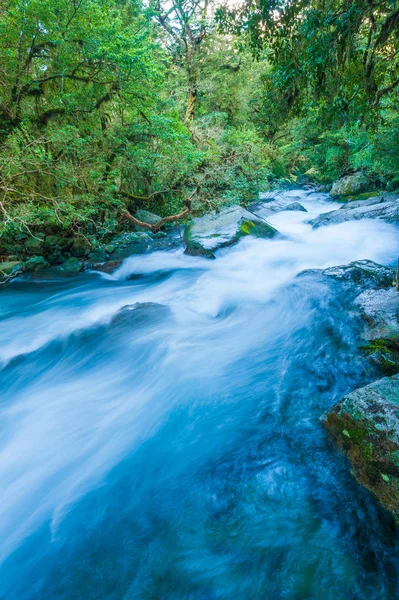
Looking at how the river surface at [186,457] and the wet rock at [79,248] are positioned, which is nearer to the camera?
the river surface at [186,457]

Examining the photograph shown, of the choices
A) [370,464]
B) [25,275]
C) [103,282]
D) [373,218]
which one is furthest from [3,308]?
[373,218]

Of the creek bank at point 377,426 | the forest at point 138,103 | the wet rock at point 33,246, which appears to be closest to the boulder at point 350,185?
the forest at point 138,103

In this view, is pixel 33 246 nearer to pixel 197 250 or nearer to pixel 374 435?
pixel 197 250

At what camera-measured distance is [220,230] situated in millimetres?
8859

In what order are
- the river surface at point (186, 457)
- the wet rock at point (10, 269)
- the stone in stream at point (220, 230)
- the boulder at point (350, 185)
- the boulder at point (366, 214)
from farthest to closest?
the boulder at point (350, 185) < the boulder at point (366, 214) < the stone in stream at point (220, 230) < the wet rock at point (10, 269) < the river surface at point (186, 457)

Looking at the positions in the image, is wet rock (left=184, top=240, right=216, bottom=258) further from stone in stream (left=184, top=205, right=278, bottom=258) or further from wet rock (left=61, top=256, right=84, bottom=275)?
wet rock (left=61, top=256, right=84, bottom=275)

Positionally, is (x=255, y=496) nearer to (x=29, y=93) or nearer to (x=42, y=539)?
(x=42, y=539)

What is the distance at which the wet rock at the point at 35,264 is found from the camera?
7867 millimetres

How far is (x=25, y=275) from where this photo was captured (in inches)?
306

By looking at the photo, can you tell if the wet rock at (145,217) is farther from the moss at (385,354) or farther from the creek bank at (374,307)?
the moss at (385,354)

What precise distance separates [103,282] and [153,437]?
209 inches

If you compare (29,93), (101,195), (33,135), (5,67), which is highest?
(5,67)

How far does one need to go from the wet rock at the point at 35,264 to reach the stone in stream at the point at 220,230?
3.86 meters

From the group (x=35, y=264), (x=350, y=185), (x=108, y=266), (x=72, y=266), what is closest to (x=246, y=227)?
(x=108, y=266)
